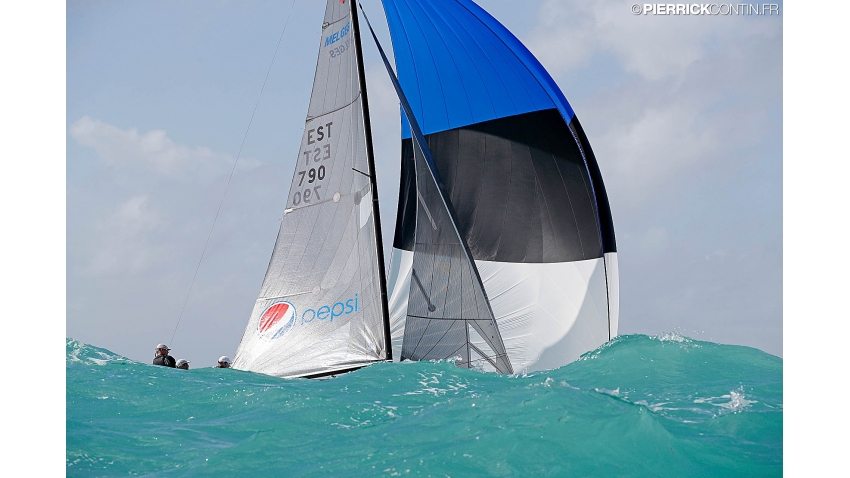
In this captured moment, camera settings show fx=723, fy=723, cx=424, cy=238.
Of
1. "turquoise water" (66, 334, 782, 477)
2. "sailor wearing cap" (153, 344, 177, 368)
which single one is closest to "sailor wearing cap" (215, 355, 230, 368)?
"sailor wearing cap" (153, 344, 177, 368)

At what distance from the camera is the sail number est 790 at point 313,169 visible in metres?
8.74

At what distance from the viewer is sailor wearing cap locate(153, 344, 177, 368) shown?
8.93m

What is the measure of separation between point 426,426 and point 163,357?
223 inches

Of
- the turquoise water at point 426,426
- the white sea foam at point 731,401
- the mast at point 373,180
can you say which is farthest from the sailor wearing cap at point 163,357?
the white sea foam at point 731,401

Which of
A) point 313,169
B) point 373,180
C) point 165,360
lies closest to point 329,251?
point 373,180

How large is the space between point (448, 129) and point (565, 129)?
4.94ft

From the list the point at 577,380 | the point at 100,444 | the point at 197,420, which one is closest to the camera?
the point at 100,444

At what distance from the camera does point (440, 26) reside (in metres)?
9.12

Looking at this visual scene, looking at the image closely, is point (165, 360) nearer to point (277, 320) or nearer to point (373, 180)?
point (277, 320)

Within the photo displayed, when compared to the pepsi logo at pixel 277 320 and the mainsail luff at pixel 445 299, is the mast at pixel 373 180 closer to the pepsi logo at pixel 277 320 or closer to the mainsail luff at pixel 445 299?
the mainsail luff at pixel 445 299

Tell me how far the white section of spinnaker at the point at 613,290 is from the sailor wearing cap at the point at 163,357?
216 inches
